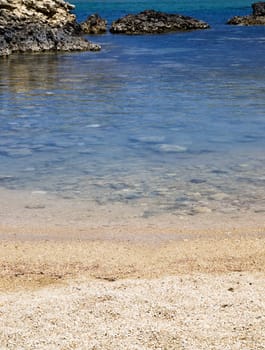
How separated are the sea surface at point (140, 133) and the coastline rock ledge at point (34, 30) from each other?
5270 mm

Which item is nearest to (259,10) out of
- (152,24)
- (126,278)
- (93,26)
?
(152,24)

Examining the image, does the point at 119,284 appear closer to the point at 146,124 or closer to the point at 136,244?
the point at 136,244

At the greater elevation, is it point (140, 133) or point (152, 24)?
point (152, 24)

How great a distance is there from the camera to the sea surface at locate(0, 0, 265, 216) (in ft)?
30.9

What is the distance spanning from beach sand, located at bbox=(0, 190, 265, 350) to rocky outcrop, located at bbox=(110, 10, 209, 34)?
3876 centimetres

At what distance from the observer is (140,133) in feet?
43.3

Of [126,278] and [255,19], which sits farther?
[255,19]

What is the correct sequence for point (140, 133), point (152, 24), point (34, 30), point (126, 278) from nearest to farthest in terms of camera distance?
point (126, 278)
point (140, 133)
point (34, 30)
point (152, 24)

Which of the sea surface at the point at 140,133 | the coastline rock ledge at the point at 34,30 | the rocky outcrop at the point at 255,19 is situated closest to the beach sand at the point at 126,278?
the sea surface at the point at 140,133

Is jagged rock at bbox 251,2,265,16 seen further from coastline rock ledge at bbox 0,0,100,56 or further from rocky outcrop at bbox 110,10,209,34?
coastline rock ledge at bbox 0,0,100,56

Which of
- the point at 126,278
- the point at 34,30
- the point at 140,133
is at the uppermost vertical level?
the point at 34,30

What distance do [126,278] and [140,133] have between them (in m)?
6.96

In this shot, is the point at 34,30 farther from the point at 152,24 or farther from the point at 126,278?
the point at 126,278

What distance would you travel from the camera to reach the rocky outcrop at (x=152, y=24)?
4656 centimetres
